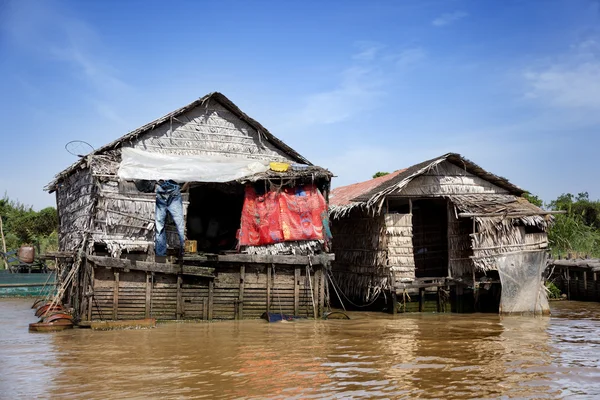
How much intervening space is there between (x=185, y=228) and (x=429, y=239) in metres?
9.02

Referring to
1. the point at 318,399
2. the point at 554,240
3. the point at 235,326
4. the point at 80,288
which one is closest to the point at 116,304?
the point at 80,288

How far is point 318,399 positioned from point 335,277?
12305mm

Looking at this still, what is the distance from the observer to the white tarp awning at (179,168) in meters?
14.2

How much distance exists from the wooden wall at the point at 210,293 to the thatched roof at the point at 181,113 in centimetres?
350

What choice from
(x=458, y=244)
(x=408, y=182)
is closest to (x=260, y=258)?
(x=408, y=182)

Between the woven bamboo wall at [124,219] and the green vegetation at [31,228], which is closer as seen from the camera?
the woven bamboo wall at [124,219]

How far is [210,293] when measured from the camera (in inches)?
565

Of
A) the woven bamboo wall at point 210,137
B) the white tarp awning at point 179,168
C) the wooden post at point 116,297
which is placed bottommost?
the wooden post at point 116,297

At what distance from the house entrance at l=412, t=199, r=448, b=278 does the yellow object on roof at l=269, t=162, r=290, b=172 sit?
5907 millimetres

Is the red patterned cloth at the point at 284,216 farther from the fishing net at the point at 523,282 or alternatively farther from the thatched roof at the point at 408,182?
the fishing net at the point at 523,282

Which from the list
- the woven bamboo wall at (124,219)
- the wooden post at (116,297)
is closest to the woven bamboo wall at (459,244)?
the woven bamboo wall at (124,219)

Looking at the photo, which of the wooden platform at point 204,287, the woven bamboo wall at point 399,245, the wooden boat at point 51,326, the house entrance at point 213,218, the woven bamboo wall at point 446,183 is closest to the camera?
the wooden boat at point 51,326

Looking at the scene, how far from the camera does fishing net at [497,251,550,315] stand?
15.8 m

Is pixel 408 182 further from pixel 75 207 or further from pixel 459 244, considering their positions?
pixel 75 207
